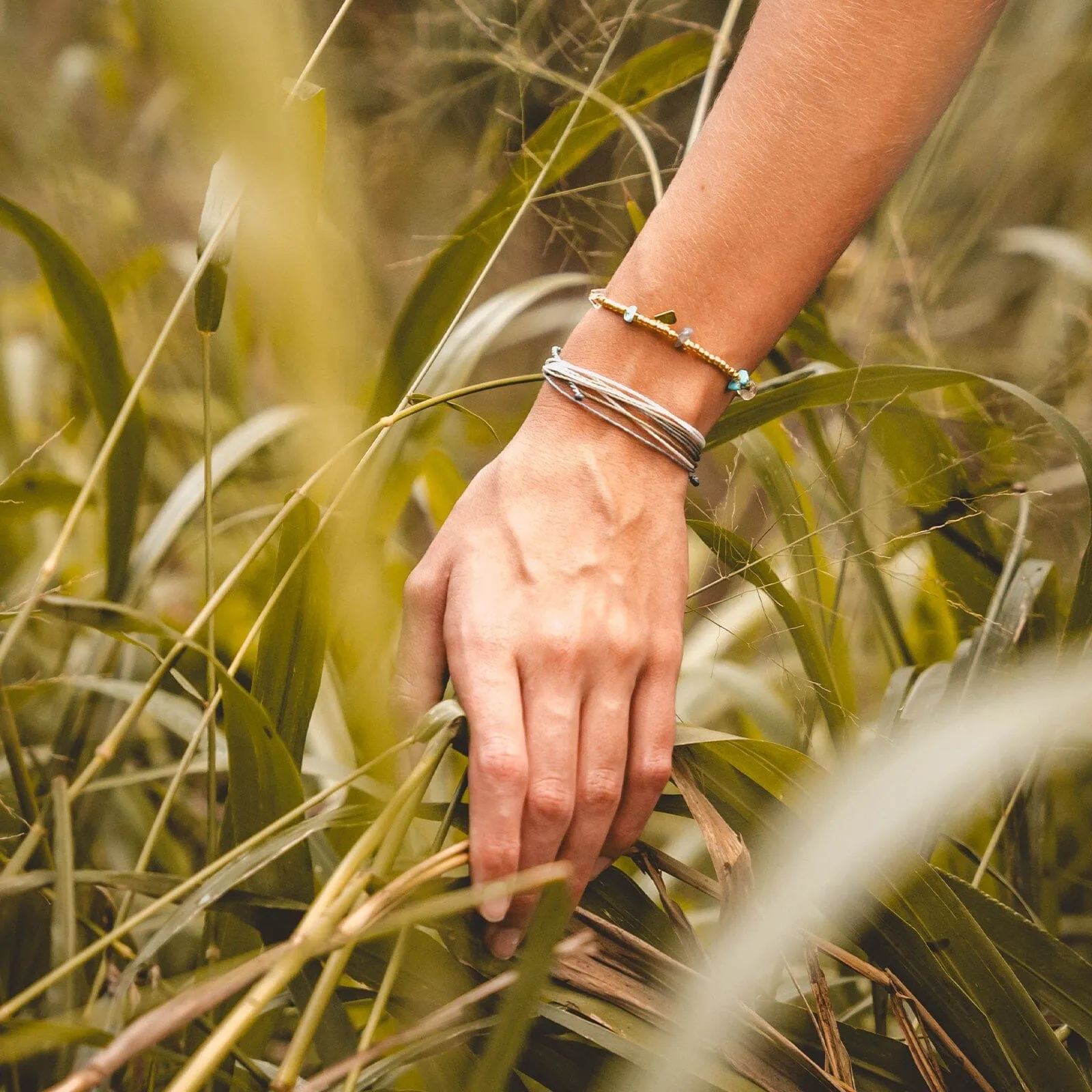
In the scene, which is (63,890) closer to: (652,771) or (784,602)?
(652,771)

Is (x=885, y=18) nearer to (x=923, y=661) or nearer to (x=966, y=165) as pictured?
(x=923, y=661)

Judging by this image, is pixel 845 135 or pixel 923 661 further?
pixel 923 661

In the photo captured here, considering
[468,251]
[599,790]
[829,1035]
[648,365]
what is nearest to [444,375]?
[468,251]

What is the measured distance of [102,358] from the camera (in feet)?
1.30

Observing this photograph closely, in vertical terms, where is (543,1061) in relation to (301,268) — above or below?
below

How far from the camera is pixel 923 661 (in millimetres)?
628

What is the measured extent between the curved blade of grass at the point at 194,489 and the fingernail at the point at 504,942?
10.7 inches

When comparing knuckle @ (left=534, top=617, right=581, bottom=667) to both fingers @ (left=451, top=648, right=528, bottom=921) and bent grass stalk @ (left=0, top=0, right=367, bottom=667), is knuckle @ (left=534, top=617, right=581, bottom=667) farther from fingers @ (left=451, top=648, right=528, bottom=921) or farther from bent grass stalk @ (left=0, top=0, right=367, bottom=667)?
bent grass stalk @ (left=0, top=0, right=367, bottom=667)

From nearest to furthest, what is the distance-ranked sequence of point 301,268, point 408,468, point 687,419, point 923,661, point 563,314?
point 301,268 < point 687,419 < point 408,468 < point 923,661 < point 563,314

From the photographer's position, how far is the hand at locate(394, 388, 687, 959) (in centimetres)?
31

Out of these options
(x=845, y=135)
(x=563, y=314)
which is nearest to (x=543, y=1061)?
(x=845, y=135)

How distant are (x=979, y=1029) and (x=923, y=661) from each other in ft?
1.12

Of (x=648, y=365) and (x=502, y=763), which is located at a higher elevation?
(x=648, y=365)

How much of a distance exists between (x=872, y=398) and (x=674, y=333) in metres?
0.14
